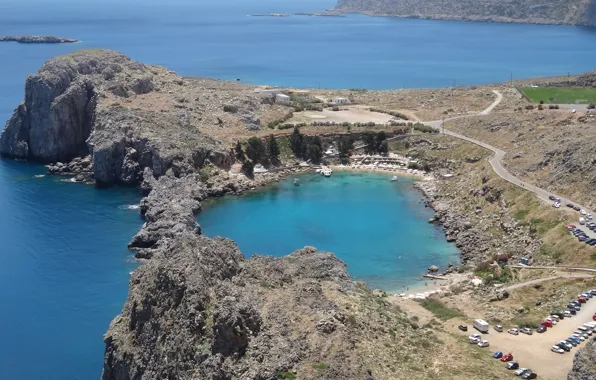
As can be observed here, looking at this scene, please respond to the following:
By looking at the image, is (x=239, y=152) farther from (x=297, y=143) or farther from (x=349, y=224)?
(x=349, y=224)

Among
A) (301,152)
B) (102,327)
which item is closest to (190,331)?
(102,327)

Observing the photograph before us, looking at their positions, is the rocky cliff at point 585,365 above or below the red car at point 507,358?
above

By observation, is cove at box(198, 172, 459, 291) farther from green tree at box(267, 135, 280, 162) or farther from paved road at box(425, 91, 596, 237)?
paved road at box(425, 91, 596, 237)

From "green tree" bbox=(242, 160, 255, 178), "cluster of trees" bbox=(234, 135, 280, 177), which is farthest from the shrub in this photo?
"cluster of trees" bbox=(234, 135, 280, 177)

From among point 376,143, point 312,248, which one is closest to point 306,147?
point 376,143

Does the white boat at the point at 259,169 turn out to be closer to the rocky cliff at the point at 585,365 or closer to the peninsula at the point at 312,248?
the peninsula at the point at 312,248

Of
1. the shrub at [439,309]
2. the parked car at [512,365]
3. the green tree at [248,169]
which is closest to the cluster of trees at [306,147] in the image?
the green tree at [248,169]

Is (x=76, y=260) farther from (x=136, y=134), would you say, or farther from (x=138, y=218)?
(x=136, y=134)
